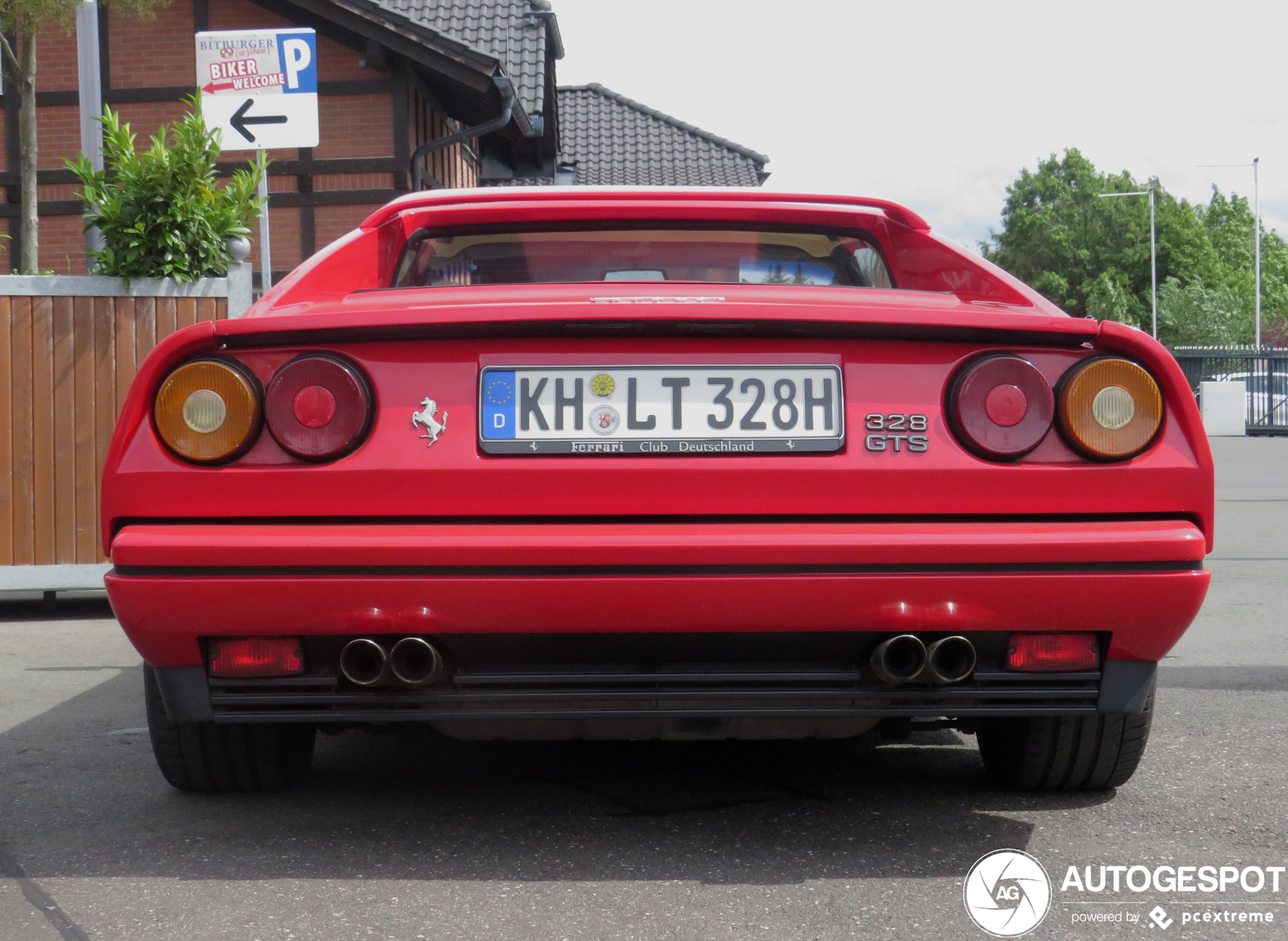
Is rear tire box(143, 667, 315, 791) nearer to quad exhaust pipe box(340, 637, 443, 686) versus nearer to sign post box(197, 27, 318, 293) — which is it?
quad exhaust pipe box(340, 637, 443, 686)

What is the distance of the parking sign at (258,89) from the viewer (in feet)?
20.9

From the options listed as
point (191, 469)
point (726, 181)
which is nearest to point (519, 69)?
point (726, 181)

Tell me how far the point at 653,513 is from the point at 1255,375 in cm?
3027

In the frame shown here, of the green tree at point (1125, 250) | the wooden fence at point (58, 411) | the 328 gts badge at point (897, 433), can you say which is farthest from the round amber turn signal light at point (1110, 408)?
the green tree at point (1125, 250)

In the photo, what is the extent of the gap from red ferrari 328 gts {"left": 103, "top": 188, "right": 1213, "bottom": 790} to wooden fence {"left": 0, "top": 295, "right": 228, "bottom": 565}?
160 inches

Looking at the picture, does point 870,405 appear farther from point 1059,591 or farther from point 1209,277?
point 1209,277

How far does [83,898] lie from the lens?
8.70ft

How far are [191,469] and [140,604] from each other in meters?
0.25

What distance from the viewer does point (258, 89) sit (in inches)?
253

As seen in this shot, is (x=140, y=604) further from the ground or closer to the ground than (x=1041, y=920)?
further from the ground

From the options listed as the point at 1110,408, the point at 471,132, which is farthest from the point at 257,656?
the point at 471,132

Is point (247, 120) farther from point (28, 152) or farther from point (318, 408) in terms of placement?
point (28, 152)

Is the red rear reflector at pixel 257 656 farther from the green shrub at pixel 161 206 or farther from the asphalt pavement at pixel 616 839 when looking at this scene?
the green shrub at pixel 161 206

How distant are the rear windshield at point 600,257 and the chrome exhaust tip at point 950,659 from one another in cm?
124
